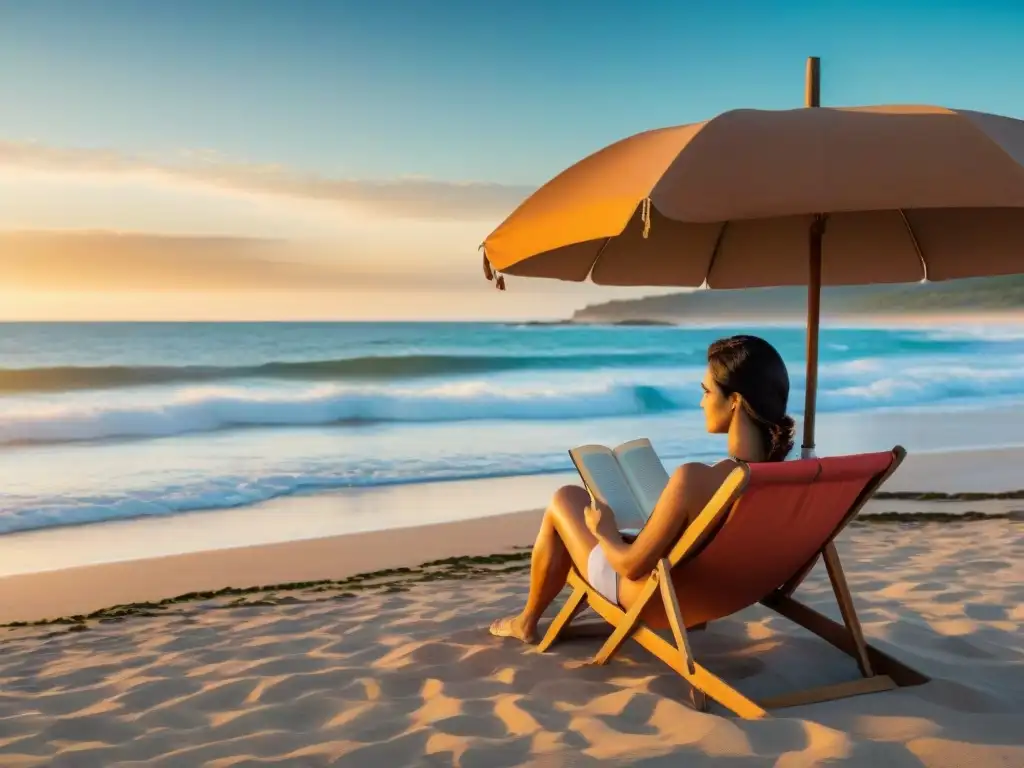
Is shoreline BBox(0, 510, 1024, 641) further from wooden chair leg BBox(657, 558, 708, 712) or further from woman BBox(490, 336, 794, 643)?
wooden chair leg BBox(657, 558, 708, 712)

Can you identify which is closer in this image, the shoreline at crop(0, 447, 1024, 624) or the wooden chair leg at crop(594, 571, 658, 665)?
the wooden chair leg at crop(594, 571, 658, 665)

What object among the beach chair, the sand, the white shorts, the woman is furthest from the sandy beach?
the woman

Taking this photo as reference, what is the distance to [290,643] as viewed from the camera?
14.8 feet

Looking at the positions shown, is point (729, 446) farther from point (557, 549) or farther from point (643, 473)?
point (557, 549)

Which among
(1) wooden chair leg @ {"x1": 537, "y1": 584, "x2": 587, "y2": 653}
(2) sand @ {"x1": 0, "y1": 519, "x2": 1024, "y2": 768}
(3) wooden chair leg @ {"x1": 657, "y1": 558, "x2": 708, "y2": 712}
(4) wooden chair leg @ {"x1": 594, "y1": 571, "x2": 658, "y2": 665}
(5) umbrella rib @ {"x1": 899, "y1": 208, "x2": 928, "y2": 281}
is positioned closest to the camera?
(2) sand @ {"x1": 0, "y1": 519, "x2": 1024, "y2": 768}

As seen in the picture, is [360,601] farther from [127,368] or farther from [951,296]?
[951,296]

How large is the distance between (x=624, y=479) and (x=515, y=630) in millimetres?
894

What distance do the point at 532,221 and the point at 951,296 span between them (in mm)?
60573

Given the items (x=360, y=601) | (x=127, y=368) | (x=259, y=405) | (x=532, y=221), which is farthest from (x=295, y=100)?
(x=532, y=221)

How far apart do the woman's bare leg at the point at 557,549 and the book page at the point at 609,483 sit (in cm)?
11

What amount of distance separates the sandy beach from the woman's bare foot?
0.27 ft

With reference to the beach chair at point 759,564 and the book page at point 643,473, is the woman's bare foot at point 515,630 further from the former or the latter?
the book page at point 643,473

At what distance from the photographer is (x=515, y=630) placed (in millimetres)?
4312

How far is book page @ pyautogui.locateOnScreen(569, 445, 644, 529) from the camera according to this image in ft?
12.6
